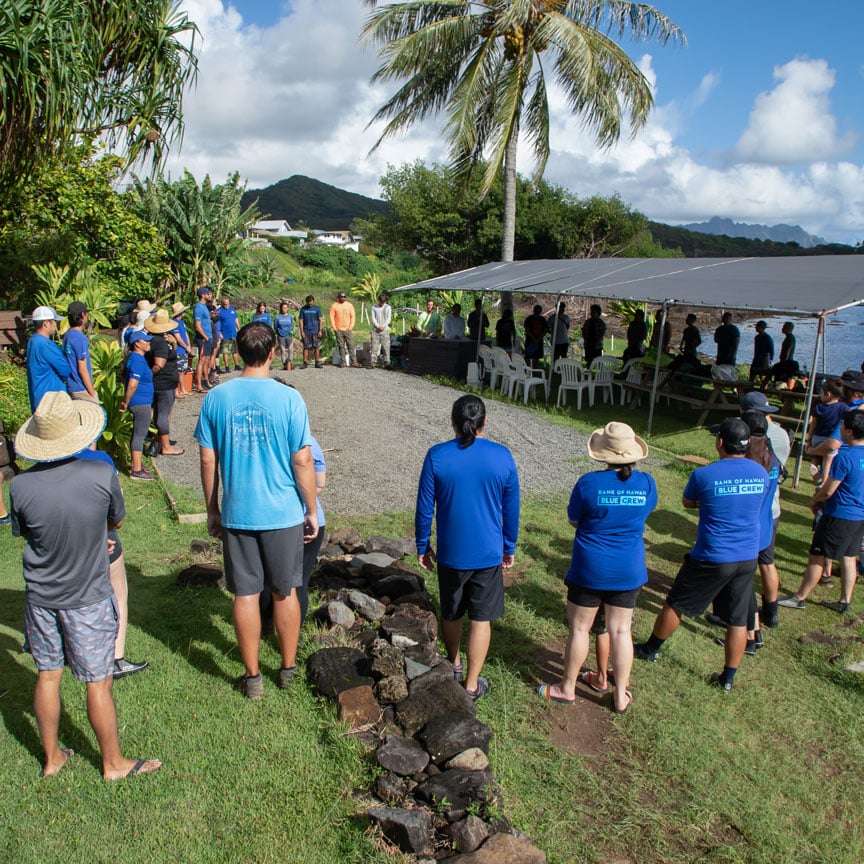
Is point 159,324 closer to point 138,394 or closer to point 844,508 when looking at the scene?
point 138,394

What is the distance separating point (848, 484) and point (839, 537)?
38 cm

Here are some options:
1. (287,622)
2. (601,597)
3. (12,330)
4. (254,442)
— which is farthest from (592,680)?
(12,330)

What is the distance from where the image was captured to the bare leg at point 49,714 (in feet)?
9.71

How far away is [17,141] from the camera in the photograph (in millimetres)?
8758

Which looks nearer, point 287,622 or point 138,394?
point 287,622

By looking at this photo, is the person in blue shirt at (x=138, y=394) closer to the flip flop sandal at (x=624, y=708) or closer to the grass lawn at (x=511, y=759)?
the grass lawn at (x=511, y=759)

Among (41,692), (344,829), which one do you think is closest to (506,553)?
(344,829)

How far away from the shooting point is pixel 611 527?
3.59 m

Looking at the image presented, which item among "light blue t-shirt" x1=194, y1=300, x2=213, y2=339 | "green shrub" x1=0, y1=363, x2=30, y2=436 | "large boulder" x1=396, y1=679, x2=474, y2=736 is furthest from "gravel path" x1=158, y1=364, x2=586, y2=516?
"large boulder" x1=396, y1=679, x2=474, y2=736

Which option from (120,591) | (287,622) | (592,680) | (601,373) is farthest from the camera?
(601,373)

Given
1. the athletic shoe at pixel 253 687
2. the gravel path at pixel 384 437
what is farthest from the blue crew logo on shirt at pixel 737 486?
the gravel path at pixel 384 437

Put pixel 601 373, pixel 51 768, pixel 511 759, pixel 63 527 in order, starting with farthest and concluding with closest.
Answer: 1. pixel 601 373
2. pixel 511 759
3. pixel 51 768
4. pixel 63 527

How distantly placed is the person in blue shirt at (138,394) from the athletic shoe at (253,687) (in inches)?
175

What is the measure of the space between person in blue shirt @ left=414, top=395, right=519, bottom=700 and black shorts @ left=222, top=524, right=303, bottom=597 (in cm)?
65
